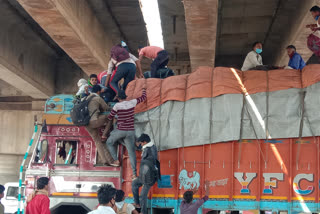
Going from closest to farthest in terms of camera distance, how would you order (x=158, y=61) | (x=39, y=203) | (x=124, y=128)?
1. (x=39, y=203)
2. (x=124, y=128)
3. (x=158, y=61)

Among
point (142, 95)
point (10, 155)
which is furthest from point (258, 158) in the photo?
point (10, 155)

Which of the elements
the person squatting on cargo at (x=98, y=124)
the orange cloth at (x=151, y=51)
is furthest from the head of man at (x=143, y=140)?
the orange cloth at (x=151, y=51)

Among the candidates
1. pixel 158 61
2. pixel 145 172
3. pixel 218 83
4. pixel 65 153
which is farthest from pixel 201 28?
pixel 145 172

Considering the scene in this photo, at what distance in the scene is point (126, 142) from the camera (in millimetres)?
9297

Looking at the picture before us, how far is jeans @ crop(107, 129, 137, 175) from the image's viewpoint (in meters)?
9.23

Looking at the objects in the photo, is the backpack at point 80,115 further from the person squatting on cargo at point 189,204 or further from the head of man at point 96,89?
the person squatting on cargo at point 189,204

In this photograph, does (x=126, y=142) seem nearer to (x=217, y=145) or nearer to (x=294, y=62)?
(x=217, y=145)

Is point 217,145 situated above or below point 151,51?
below

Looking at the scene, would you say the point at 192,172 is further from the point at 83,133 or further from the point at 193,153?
the point at 83,133

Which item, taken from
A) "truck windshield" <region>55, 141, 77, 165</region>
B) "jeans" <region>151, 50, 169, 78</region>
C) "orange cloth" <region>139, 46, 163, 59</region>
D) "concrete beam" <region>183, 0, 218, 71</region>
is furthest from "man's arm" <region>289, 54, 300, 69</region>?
"truck windshield" <region>55, 141, 77, 165</region>

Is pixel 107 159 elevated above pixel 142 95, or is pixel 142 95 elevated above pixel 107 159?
pixel 142 95

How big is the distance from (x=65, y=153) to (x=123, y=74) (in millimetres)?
2509

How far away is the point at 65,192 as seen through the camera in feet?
31.5

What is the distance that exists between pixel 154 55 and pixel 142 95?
2918 millimetres
